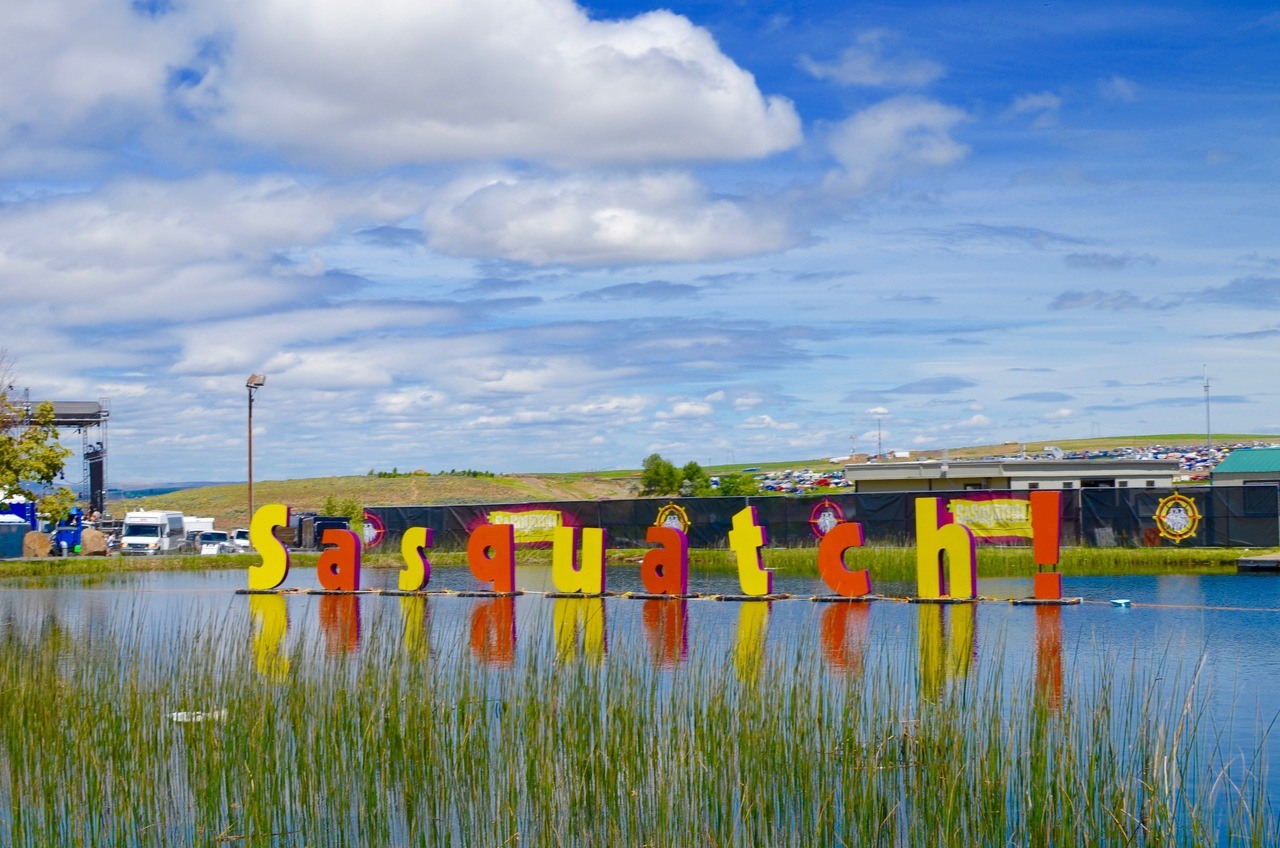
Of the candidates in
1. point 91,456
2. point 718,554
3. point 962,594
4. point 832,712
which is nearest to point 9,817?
point 832,712

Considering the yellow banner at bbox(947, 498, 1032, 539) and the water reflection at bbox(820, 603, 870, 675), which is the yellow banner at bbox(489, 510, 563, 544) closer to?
the yellow banner at bbox(947, 498, 1032, 539)

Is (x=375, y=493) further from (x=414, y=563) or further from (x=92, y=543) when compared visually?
(x=414, y=563)

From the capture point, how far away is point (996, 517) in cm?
3319

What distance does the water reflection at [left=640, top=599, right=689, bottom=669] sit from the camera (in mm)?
14966

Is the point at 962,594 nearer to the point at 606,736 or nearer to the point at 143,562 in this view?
the point at 606,736

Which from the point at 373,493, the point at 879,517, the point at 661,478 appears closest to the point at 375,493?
the point at 373,493

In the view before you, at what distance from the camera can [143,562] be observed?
3653 centimetres

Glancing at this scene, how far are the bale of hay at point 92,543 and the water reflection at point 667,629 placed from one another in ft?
92.7

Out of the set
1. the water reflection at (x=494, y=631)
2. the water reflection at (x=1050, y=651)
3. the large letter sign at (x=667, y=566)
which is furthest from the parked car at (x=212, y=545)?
the water reflection at (x=1050, y=651)

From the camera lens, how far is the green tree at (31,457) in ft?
114

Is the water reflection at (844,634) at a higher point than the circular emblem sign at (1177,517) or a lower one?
lower

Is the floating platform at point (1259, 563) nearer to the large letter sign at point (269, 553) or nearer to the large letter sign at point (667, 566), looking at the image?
the large letter sign at point (667, 566)

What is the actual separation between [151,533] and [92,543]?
181 inches

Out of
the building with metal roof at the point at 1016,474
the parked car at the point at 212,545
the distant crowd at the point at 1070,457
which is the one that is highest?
the distant crowd at the point at 1070,457
